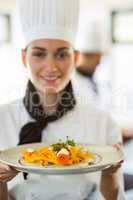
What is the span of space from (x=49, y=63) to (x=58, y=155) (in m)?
0.23

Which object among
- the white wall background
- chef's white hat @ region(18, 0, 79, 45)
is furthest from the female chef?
the white wall background

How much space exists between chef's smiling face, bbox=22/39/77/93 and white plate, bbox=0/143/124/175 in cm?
15

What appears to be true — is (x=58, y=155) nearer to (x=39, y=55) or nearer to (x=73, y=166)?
(x=73, y=166)

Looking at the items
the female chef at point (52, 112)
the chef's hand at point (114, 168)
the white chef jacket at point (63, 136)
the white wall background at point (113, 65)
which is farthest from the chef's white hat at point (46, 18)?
the white wall background at point (113, 65)

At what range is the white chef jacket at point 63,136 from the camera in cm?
90

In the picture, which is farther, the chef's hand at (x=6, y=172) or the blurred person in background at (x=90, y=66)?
the blurred person in background at (x=90, y=66)

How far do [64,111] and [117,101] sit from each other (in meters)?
1.71

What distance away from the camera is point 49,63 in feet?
2.98

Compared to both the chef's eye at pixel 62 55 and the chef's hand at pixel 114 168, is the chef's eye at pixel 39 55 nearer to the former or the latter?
the chef's eye at pixel 62 55

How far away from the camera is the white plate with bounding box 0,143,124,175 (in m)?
0.72

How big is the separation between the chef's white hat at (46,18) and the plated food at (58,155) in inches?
10.5

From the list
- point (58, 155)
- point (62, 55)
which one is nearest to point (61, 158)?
point (58, 155)

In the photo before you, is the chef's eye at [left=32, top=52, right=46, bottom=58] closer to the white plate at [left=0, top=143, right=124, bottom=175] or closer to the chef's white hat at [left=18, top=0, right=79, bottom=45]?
the chef's white hat at [left=18, top=0, right=79, bottom=45]

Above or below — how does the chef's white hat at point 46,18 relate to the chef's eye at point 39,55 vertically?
above
